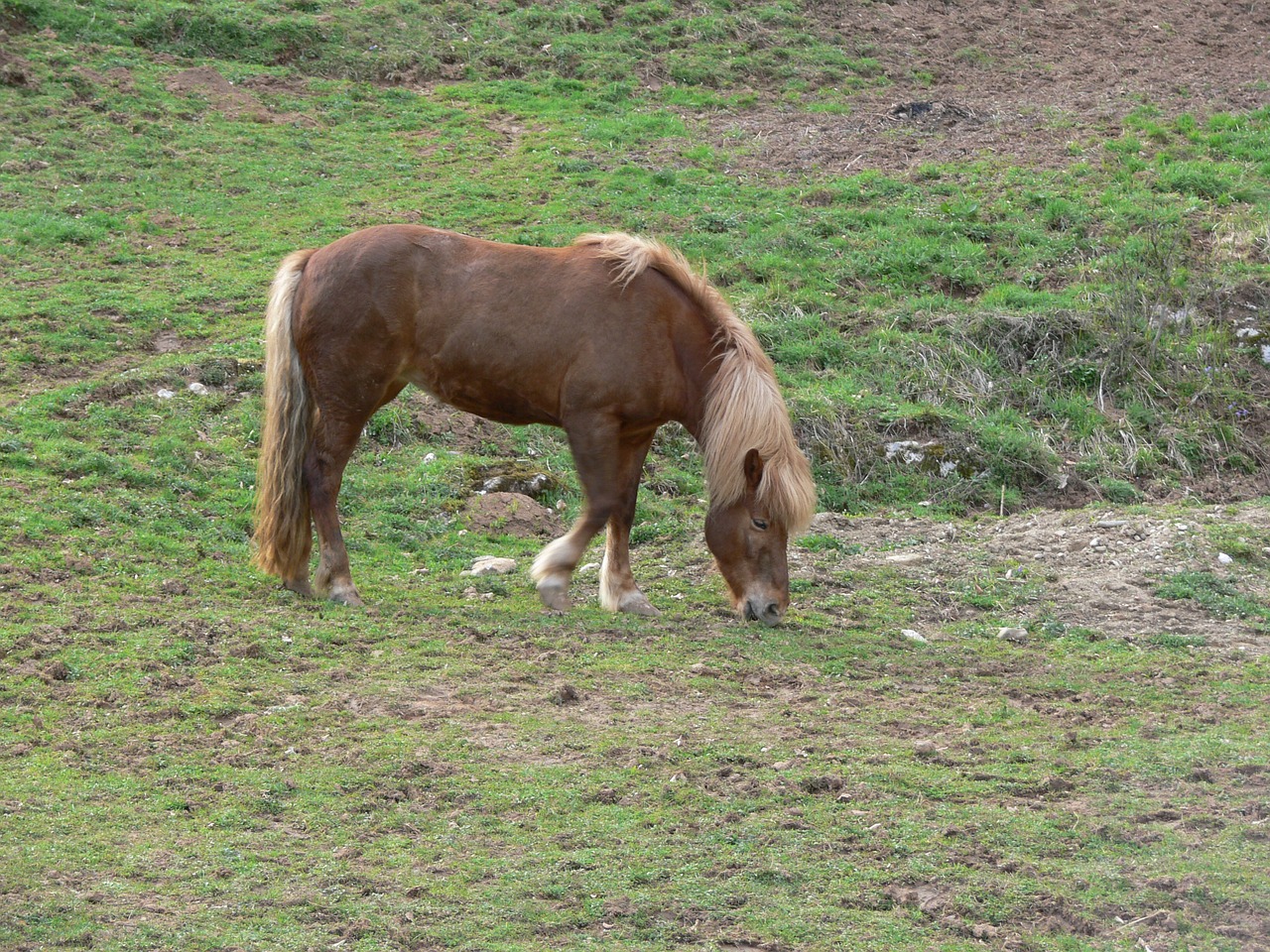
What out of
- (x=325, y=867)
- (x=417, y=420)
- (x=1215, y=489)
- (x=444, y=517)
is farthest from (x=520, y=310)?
(x=1215, y=489)

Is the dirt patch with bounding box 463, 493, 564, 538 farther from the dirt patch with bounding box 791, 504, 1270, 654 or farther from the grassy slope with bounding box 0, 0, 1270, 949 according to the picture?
the dirt patch with bounding box 791, 504, 1270, 654

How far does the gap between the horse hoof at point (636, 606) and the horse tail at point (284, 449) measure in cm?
186

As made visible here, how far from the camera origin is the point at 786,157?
14.5 metres

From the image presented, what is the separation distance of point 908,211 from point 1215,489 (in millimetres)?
4647

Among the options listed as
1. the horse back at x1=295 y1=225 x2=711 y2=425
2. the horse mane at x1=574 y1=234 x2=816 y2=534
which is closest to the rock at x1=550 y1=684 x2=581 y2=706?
the horse mane at x1=574 y1=234 x2=816 y2=534

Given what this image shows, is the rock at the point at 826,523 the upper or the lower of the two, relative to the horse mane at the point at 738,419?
lower

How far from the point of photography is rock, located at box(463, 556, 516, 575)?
25.5ft

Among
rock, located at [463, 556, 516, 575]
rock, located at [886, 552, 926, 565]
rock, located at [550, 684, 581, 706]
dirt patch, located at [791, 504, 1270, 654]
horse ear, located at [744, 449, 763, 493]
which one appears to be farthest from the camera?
rock, located at [886, 552, 926, 565]

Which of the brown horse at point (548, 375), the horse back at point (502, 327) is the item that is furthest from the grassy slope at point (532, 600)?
the horse back at point (502, 327)

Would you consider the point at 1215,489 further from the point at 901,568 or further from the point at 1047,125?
the point at 1047,125

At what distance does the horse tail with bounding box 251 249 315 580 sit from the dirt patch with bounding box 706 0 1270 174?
8.25m

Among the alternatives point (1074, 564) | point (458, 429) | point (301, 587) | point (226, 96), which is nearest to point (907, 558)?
point (1074, 564)

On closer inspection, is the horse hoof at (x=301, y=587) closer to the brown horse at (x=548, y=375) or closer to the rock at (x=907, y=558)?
the brown horse at (x=548, y=375)

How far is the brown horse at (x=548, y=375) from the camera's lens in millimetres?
7051
